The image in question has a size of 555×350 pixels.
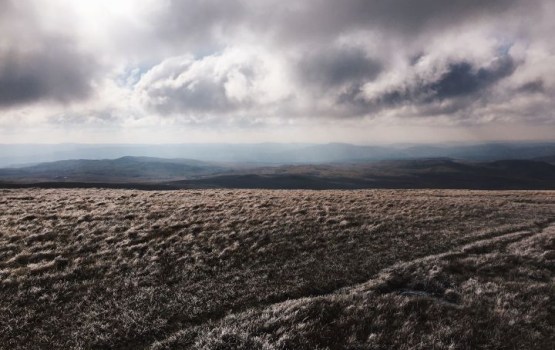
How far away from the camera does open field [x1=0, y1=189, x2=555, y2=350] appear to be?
A: 9336 millimetres

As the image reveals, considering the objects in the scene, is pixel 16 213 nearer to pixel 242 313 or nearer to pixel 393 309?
pixel 242 313

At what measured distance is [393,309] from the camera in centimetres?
1070

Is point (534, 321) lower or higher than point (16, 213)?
lower

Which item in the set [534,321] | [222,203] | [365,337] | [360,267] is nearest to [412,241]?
[360,267]

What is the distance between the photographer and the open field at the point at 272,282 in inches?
368

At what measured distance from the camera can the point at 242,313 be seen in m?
10.4

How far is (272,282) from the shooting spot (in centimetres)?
1307

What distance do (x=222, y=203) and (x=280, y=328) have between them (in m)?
22.8

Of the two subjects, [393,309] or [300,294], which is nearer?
[393,309]

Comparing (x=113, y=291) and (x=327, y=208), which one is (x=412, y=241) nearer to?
(x=327, y=208)

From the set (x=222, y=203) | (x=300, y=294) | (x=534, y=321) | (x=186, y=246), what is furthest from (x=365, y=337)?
(x=222, y=203)

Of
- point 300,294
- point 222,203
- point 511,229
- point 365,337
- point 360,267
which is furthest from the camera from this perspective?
point 222,203

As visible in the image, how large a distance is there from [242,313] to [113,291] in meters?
5.50

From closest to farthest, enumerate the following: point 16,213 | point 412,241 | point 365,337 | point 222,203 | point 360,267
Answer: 1. point 365,337
2. point 360,267
3. point 412,241
4. point 16,213
5. point 222,203
